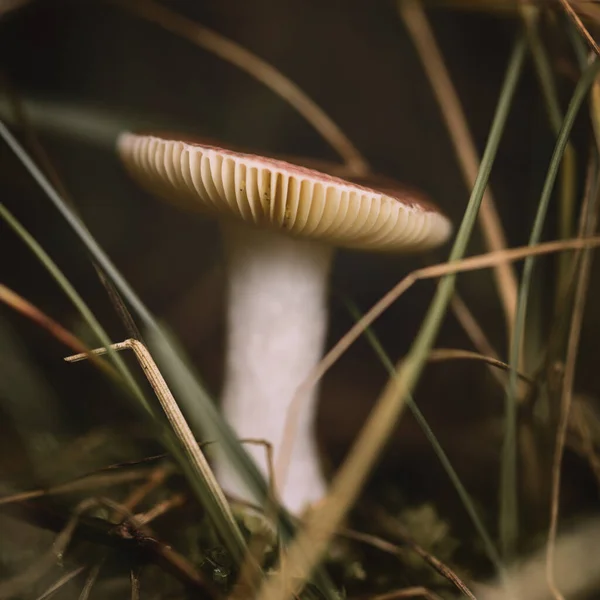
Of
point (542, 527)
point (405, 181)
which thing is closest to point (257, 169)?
point (542, 527)

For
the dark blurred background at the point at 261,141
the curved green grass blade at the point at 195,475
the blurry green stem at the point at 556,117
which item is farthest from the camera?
the dark blurred background at the point at 261,141

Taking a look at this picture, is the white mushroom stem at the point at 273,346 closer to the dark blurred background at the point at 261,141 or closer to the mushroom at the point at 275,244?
the mushroom at the point at 275,244

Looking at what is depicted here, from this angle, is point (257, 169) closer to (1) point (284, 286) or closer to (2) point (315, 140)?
(1) point (284, 286)

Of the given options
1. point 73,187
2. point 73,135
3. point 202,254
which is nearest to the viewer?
point 73,135

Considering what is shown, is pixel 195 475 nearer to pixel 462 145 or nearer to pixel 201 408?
pixel 201 408

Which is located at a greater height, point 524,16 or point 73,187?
point 524,16

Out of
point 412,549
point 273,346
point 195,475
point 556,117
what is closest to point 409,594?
point 412,549

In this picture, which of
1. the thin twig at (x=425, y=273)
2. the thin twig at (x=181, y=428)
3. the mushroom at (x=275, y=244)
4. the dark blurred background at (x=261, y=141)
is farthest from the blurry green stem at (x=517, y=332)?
the dark blurred background at (x=261, y=141)

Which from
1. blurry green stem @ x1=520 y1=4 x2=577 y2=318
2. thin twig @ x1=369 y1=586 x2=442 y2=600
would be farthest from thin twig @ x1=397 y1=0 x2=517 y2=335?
thin twig @ x1=369 y1=586 x2=442 y2=600
